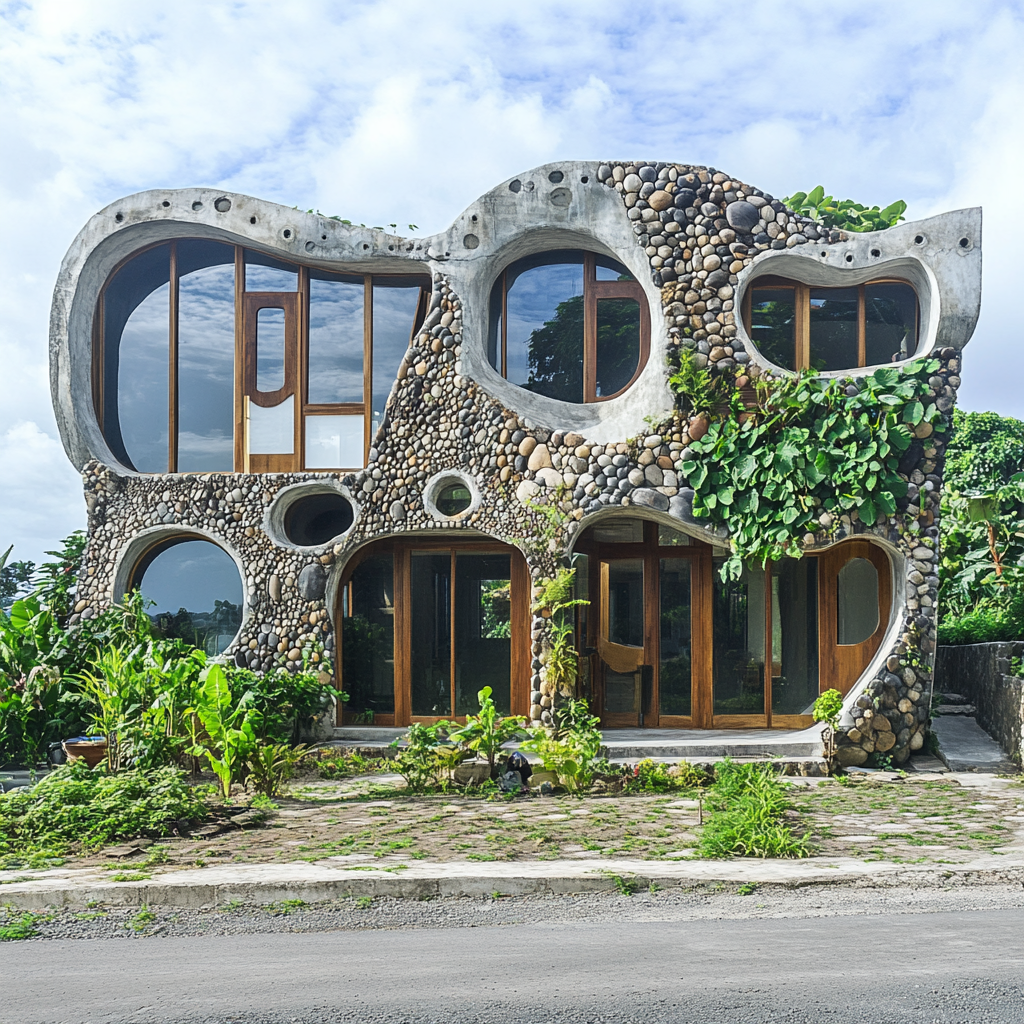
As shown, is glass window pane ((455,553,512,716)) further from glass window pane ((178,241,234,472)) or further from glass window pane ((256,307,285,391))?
glass window pane ((178,241,234,472))

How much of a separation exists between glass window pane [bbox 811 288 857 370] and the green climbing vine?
0.92m

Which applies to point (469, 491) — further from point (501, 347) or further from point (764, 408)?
point (764, 408)

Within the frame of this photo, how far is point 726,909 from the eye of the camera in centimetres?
602

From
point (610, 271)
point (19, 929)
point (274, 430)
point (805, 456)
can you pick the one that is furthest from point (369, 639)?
point (19, 929)

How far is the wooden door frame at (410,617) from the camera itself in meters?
12.7

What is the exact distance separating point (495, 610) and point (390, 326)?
4.19 metres

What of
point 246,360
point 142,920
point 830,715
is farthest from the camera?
point 246,360

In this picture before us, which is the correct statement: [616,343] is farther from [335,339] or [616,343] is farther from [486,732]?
[486,732]

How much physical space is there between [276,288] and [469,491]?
3.98 metres

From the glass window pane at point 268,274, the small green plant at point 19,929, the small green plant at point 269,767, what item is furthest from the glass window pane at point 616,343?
the small green plant at point 19,929

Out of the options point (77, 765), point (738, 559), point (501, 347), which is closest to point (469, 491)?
point (501, 347)

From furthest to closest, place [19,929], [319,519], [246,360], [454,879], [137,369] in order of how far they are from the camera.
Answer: [319,519] < [137,369] < [246,360] < [454,879] < [19,929]

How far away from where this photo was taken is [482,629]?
41.7ft

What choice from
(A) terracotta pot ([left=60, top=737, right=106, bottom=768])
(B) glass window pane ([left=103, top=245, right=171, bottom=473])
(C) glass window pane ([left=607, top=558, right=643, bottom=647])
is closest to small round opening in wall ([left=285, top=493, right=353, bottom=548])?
(B) glass window pane ([left=103, top=245, right=171, bottom=473])
